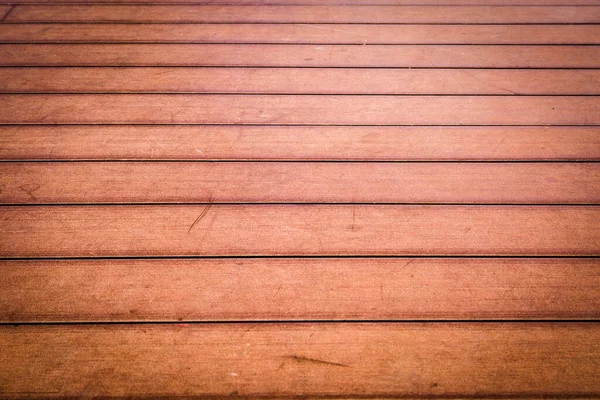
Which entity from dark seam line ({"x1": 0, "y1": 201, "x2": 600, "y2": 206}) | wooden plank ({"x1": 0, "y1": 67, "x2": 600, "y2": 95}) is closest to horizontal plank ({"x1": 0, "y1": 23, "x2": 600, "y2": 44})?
wooden plank ({"x1": 0, "y1": 67, "x2": 600, "y2": 95})

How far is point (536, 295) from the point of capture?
3.14ft

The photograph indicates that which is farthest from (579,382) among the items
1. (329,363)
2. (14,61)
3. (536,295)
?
(14,61)

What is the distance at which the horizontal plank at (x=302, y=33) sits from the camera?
1.62 meters

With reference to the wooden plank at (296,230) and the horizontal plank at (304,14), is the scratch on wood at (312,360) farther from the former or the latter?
the horizontal plank at (304,14)

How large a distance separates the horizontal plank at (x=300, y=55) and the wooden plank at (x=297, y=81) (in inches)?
1.4

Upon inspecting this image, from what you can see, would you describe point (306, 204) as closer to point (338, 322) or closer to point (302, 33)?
point (338, 322)

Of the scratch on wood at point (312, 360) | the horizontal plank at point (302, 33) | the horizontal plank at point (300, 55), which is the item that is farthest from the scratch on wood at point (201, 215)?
the horizontal plank at point (302, 33)

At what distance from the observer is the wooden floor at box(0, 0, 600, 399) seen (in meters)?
0.87

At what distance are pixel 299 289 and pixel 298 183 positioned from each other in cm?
31

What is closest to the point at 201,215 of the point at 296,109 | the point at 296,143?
the point at 296,143

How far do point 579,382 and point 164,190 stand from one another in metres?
1.01

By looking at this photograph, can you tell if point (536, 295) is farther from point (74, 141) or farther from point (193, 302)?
point (74, 141)

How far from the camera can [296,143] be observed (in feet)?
4.15

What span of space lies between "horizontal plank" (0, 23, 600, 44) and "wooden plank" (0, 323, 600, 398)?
3.62 feet
